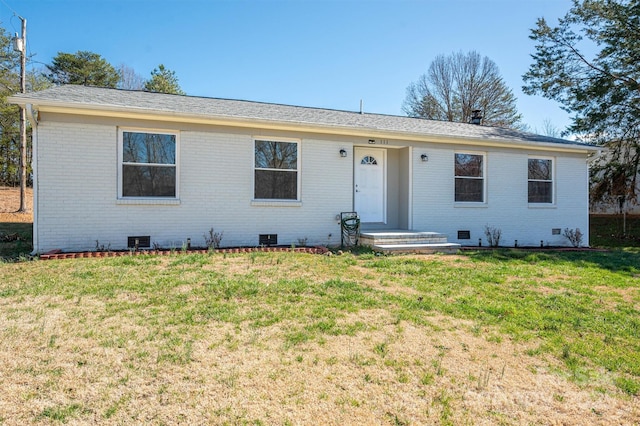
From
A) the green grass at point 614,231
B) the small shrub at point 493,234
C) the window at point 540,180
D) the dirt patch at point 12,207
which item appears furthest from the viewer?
Result: the green grass at point 614,231

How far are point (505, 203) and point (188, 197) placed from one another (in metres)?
8.88

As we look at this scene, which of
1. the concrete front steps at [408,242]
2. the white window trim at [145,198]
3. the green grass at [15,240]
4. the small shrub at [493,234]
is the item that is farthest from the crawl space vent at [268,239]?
the small shrub at [493,234]

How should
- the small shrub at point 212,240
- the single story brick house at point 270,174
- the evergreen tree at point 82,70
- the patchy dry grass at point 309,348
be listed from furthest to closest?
the evergreen tree at point 82,70
the small shrub at point 212,240
the single story brick house at point 270,174
the patchy dry grass at point 309,348

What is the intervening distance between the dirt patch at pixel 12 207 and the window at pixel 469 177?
14677 mm

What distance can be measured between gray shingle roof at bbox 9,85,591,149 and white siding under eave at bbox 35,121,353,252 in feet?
1.66

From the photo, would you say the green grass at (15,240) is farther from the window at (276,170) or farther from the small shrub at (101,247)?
the window at (276,170)

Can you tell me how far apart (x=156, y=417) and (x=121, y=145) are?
7.12 meters

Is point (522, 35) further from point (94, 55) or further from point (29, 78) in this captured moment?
point (94, 55)

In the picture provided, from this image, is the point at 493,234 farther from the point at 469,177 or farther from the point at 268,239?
the point at 268,239

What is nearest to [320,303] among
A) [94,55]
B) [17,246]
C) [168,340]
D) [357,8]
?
[168,340]

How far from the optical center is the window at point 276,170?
30.5 feet

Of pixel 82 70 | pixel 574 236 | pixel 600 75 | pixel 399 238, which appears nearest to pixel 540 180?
pixel 574 236

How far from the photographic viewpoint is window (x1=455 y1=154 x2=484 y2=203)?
11.1 m

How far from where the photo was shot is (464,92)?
26828 mm
